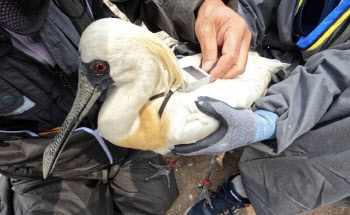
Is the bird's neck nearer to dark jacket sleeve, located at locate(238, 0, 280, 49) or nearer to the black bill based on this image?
the black bill

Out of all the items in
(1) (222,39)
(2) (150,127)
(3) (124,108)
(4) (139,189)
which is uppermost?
(1) (222,39)

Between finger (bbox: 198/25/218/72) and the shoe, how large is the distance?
0.92 meters

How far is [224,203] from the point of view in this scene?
1717mm

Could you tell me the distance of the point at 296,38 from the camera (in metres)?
1.44

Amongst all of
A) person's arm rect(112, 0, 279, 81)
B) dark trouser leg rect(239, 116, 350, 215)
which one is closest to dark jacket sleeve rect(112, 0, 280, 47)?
person's arm rect(112, 0, 279, 81)

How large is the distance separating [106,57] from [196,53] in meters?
0.79

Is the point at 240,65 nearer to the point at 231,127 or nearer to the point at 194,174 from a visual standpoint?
the point at 231,127

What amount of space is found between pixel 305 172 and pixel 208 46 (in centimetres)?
76

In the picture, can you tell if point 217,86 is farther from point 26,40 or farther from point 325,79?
point 26,40

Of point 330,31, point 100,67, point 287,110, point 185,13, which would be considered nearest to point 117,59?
point 100,67

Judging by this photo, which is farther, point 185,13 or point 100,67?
point 185,13

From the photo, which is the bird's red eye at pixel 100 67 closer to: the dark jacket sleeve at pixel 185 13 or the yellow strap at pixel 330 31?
the dark jacket sleeve at pixel 185 13

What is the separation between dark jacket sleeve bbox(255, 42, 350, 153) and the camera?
1048 mm

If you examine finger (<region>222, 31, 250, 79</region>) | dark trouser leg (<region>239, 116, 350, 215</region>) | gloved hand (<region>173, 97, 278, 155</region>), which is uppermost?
finger (<region>222, 31, 250, 79</region>)
